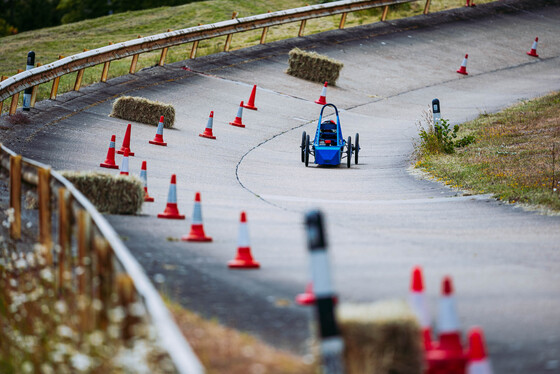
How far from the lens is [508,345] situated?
6.98m

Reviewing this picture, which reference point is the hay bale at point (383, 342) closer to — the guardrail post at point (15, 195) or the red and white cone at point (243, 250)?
the red and white cone at point (243, 250)

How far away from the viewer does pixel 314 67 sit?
29.4 m

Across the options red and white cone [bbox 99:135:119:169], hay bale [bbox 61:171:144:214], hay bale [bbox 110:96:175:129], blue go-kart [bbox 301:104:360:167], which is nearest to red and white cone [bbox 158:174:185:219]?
hay bale [bbox 61:171:144:214]

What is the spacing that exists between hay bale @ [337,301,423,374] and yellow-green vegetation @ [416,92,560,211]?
30.7 feet

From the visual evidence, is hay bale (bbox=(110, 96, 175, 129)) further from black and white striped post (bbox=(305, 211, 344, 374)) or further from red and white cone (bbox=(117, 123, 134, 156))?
black and white striped post (bbox=(305, 211, 344, 374))

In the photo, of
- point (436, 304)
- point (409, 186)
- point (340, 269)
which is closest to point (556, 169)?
point (409, 186)

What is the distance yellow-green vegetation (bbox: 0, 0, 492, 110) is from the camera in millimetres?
43250

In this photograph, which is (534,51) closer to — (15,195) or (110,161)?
(110,161)

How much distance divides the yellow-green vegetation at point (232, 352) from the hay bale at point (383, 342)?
0.97 ft

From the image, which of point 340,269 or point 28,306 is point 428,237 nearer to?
point 340,269

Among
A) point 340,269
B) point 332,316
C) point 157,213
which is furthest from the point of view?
point 157,213

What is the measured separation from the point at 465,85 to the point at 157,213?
2070cm

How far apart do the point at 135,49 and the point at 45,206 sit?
1913 cm

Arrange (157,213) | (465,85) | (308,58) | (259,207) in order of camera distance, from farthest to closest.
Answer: (465,85) → (308,58) → (259,207) → (157,213)
